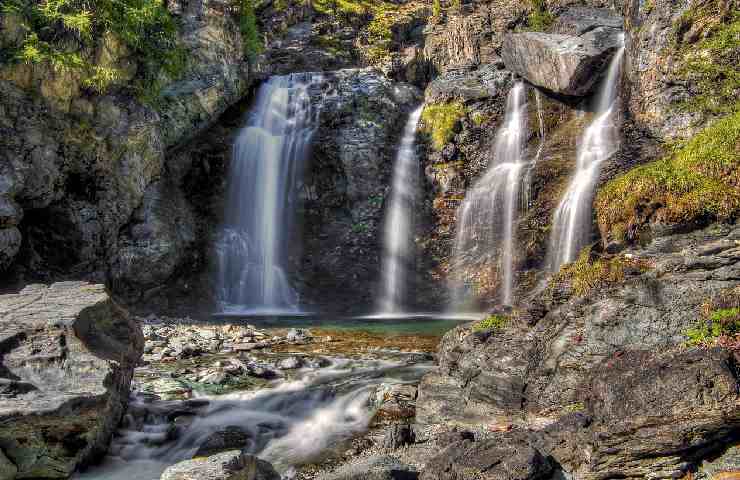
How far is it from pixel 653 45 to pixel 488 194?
6274 mm

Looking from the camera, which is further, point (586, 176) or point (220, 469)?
point (586, 176)

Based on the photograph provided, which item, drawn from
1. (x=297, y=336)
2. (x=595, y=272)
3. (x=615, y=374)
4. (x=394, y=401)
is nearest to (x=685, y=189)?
(x=595, y=272)

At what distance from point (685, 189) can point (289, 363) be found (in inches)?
265

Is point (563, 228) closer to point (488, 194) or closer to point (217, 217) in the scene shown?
point (488, 194)

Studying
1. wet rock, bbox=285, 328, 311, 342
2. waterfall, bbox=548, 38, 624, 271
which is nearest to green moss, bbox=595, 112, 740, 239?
waterfall, bbox=548, 38, 624, 271

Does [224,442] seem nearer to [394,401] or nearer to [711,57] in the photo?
[394,401]

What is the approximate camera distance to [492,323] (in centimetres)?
727

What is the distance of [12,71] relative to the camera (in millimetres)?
12828

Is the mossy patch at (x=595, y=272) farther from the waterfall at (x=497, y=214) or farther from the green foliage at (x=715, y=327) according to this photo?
the waterfall at (x=497, y=214)

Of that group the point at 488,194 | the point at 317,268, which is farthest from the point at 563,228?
the point at 317,268

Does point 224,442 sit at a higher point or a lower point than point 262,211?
lower

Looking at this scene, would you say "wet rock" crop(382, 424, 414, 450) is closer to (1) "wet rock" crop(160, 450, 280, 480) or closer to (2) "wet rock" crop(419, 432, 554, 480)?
(2) "wet rock" crop(419, 432, 554, 480)

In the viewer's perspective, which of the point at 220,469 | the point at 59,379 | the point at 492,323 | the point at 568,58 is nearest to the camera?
the point at 220,469

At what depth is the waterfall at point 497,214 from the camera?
16.8 m
